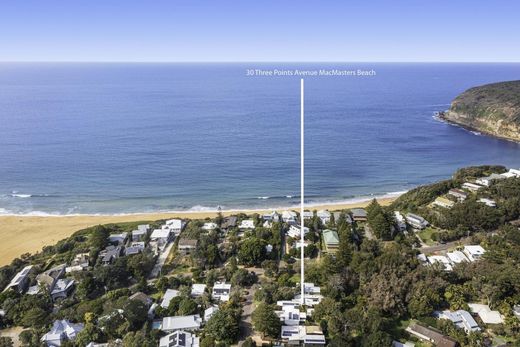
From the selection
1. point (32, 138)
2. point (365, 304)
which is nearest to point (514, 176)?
point (365, 304)

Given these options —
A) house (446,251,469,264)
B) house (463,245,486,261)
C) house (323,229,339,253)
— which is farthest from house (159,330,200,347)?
house (463,245,486,261)

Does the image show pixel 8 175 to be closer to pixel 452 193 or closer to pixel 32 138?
pixel 32 138

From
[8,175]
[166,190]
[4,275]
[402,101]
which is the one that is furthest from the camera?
[402,101]

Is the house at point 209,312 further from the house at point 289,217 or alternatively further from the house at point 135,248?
the house at point 289,217

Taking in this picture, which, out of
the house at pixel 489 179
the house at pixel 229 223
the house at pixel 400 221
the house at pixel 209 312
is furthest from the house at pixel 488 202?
the house at pixel 209 312

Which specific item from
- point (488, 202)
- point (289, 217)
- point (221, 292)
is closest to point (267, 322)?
point (221, 292)

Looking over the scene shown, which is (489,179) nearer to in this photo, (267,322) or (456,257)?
(456,257)
